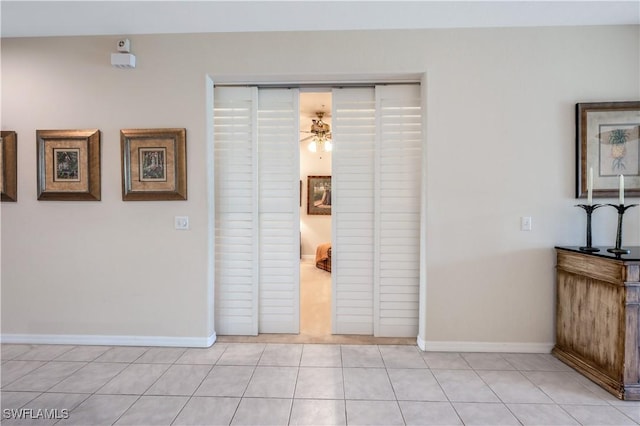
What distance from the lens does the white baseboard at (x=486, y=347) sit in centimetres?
254

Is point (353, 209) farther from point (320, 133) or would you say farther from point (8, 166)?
point (8, 166)

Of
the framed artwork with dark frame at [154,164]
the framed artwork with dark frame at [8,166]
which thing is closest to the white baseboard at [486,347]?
the framed artwork with dark frame at [154,164]

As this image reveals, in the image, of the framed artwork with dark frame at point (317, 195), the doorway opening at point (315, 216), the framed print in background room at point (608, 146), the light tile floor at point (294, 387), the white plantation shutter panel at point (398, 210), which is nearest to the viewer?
the light tile floor at point (294, 387)

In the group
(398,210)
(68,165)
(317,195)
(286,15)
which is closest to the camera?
(286,15)

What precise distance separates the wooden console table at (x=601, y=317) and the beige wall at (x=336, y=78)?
15 cm

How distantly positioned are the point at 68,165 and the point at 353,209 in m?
2.48

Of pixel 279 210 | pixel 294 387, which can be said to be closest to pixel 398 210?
pixel 279 210

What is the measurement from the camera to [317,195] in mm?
6555

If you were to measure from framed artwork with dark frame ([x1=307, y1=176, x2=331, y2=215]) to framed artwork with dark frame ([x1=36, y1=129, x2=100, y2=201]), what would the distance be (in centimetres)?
425

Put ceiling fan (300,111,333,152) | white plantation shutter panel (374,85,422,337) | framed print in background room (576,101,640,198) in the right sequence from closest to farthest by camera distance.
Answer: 1. framed print in background room (576,101,640,198)
2. white plantation shutter panel (374,85,422,337)
3. ceiling fan (300,111,333,152)

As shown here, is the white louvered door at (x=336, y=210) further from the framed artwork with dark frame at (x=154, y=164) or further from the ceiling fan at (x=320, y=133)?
the ceiling fan at (x=320, y=133)

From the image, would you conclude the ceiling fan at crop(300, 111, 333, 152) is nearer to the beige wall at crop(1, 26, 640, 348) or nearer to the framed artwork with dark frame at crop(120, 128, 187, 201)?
the beige wall at crop(1, 26, 640, 348)

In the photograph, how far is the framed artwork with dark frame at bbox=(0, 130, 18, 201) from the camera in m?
2.65

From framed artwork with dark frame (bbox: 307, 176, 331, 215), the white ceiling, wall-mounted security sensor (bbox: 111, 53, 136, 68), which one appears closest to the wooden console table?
the white ceiling
